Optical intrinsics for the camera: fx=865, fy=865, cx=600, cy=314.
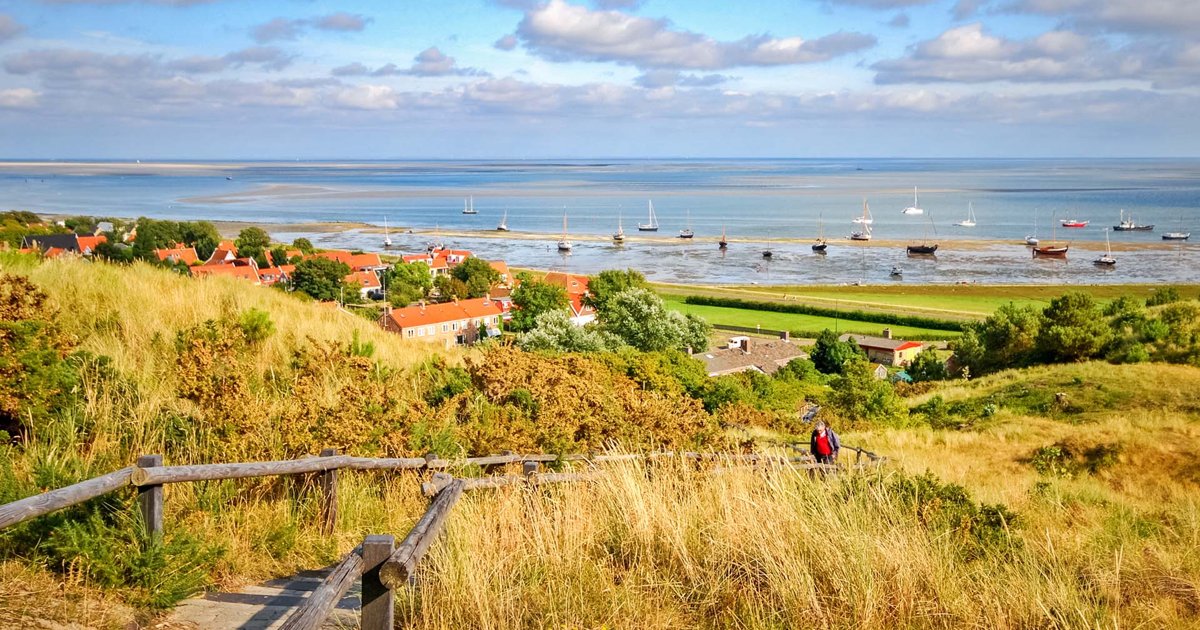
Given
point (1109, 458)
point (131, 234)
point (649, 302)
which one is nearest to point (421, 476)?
→ point (1109, 458)

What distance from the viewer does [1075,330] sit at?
3653 cm

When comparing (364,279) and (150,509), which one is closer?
(150,509)

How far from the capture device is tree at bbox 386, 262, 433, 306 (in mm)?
71125

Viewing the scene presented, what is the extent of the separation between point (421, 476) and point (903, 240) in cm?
11146

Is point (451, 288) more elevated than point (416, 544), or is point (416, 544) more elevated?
point (416, 544)

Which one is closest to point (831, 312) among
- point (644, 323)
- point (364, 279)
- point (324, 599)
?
point (644, 323)

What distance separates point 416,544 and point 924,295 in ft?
238

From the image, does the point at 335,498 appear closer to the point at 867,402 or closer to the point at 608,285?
the point at 867,402

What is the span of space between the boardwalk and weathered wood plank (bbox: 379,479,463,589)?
57 centimetres

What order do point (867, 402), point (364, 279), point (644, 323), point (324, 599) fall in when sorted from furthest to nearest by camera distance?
point (364, 279), point (644, 323), point (867, 402), point (324, 599)

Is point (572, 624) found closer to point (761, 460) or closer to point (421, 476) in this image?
point (761, 460)

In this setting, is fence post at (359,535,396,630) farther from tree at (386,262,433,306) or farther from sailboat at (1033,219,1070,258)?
sailboat at (1033,219,1070,258)

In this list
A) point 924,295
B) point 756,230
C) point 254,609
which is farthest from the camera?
point 756,230

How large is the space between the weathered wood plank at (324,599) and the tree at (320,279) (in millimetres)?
65491
